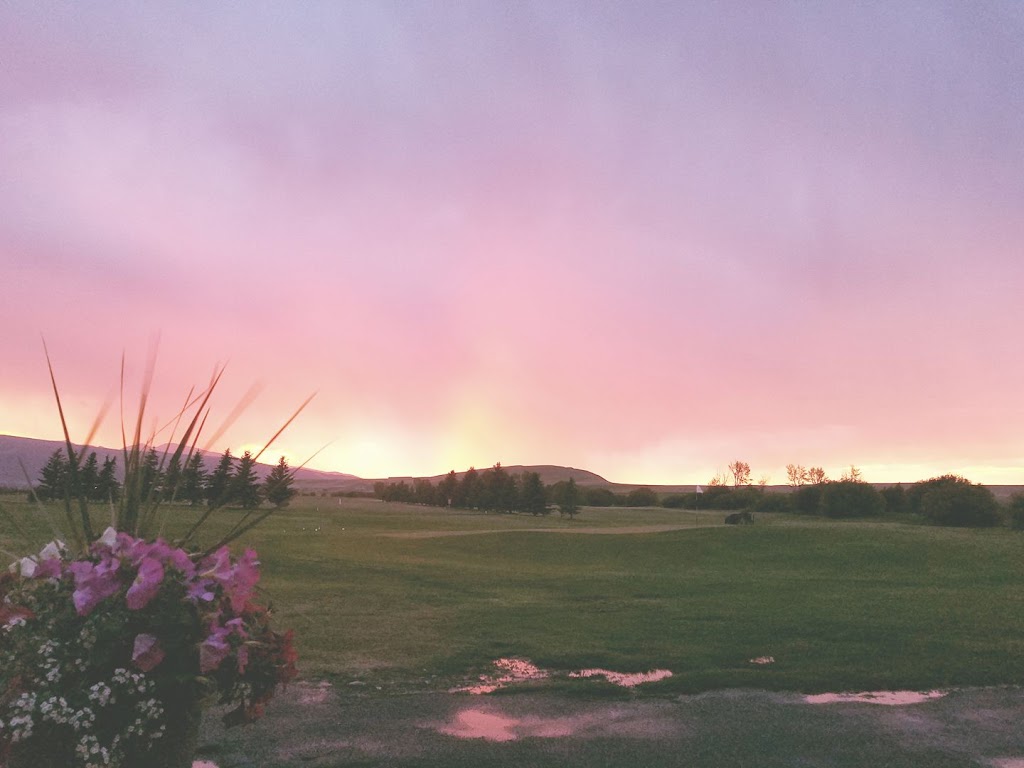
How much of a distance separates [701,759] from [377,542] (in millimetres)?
26359

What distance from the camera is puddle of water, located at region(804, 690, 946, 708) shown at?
25.9 feet

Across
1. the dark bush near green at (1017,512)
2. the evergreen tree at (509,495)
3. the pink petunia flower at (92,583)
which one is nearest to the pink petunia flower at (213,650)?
the pink petunia flower at (92,583)

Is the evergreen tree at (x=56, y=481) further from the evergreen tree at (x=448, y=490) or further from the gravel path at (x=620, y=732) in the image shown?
the evergreen tree at (x=448, y=490)

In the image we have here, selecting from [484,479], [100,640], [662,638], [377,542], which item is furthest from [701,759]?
[484,479]

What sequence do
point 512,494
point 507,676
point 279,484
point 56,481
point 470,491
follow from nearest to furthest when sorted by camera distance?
point 279,484, point 56,481, point 507,676, point 512,494, point 470,491

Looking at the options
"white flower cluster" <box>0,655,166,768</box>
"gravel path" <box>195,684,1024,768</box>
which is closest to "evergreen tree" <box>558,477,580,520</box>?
"gravel path" <box>195,684,1024,768</box>

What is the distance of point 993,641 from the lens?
37.2 ft

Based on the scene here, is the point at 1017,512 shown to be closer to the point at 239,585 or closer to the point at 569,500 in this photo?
the point at 569,500

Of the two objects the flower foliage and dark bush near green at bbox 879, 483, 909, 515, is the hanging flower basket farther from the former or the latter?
dark bush near green at bbox 879, 483, 909, 515

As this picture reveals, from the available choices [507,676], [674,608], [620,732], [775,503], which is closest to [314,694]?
[507,676]

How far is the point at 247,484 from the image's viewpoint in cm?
388

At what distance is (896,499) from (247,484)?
5449cm

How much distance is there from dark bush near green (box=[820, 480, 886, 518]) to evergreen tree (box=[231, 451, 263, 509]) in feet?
160

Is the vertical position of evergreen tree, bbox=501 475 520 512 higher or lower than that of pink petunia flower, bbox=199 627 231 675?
higher
